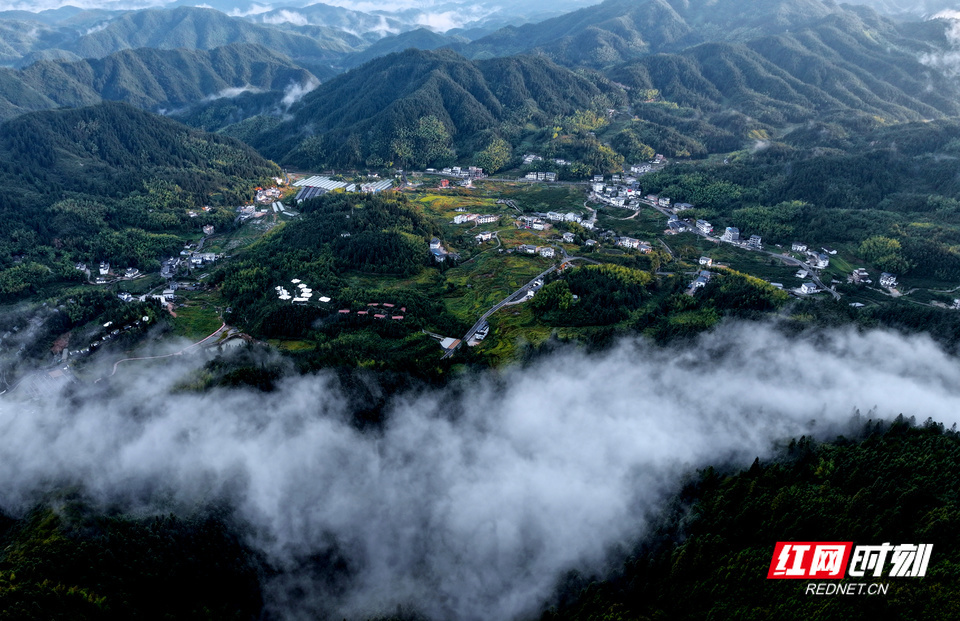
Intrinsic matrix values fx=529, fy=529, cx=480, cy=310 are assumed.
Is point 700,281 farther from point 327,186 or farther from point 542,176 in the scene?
point 327,186

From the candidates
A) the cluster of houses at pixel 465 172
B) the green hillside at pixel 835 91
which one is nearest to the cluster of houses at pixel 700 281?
the cluster of houses at pixel 465 172

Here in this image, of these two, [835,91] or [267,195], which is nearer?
[267,195]

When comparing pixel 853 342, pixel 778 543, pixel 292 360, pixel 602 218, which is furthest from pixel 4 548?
pixel 602 218

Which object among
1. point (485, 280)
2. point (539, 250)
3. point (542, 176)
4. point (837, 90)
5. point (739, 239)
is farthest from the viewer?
point (837, 90)

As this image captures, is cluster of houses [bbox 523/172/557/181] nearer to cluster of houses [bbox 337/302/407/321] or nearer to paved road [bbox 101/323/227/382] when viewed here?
cluster of houses [bbox 337/302/407/321]
